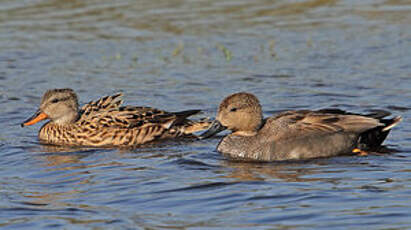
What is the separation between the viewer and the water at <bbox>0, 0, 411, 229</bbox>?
27.3 feet

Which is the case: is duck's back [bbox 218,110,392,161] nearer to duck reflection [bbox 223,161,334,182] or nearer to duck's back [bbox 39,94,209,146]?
duck reflection [bbox 223,161,334,182]

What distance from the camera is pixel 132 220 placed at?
8.02 m

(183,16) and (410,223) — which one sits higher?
(183,16)

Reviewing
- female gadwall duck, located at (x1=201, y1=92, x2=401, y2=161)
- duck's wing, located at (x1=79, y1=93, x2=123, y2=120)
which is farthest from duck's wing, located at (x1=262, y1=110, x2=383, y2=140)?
duck's wing, located at (x1=79, y1=93, x2=123, y2=120)

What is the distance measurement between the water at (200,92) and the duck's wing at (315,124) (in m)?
0.48

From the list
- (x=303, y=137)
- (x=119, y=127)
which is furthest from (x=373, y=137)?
(x=119, y=127)

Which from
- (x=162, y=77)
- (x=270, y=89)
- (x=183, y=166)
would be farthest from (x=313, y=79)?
(x=183, y=166)

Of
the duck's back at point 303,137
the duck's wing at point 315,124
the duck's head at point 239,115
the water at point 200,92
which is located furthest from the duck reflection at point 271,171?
the duck's head at point 239,115

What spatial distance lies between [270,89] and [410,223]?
749cm

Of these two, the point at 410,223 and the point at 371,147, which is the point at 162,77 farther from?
the point at 410,223

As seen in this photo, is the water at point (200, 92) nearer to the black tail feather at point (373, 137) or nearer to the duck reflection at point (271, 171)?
the duck reflection at point (271, 171)

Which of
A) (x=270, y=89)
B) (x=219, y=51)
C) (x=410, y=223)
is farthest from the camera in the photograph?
(x=219, y=51)

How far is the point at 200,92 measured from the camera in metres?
14.9

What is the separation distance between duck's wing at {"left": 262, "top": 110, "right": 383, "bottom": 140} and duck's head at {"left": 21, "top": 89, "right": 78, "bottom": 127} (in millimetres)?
2990
